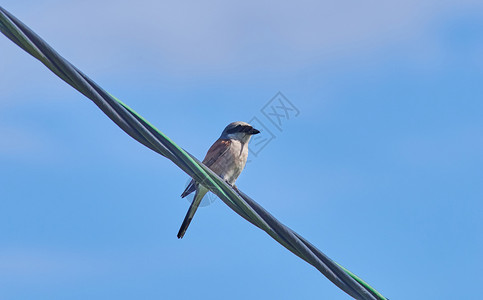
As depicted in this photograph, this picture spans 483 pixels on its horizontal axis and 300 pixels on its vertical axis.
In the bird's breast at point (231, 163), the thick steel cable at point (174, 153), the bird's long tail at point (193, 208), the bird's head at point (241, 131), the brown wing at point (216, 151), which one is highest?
the bird's head at point (241, 131)

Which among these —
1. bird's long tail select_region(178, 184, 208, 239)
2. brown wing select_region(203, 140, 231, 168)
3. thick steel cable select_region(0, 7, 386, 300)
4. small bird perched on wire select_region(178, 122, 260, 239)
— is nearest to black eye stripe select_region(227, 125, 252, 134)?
small bird perched on wire select_region(178, 122, 260, 239)

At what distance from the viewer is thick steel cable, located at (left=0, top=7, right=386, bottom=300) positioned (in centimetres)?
380

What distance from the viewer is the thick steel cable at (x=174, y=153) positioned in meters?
3.80

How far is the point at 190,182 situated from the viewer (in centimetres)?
859

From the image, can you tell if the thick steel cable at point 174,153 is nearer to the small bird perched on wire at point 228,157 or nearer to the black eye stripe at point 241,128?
the small bird perched on wire at point 228,157

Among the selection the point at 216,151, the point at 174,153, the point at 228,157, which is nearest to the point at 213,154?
the point at 216,151

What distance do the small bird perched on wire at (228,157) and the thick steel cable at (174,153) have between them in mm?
4006

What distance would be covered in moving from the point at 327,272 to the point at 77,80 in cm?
190

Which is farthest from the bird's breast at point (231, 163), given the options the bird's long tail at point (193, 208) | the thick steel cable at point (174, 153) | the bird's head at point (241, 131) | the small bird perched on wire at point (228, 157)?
the thick steel cable at point (174, 153)

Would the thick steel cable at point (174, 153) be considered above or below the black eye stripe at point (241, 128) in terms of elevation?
below

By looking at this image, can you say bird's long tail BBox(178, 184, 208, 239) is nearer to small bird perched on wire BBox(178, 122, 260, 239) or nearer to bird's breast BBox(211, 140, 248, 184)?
small bird perched on wire BBox(178, 122, 260, 239)

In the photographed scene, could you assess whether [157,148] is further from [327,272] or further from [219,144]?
[219,144]

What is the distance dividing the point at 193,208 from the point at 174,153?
14.1 feet

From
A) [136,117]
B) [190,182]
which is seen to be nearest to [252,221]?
[136,117]
